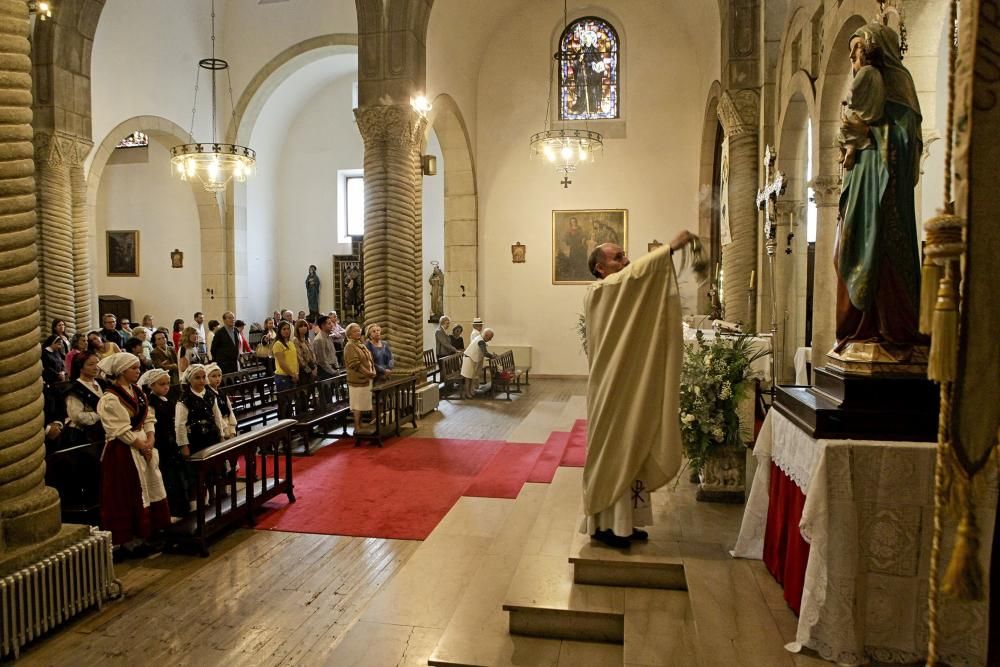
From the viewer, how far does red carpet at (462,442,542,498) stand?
6.73 meters

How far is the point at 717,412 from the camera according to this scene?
495cm

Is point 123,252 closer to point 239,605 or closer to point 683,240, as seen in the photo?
point 239,605

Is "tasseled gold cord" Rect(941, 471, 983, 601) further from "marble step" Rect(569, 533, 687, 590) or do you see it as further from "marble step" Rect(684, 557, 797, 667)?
"marble step" Rect(569, 533, 687, 590)

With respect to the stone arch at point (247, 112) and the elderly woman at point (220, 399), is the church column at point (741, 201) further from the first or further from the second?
the stone arch at point (247, 112)

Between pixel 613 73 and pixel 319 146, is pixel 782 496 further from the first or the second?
pixel 319 146

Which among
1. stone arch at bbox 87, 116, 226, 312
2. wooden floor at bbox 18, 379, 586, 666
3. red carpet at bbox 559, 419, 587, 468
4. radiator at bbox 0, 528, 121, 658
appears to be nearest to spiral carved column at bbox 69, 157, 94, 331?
stone arch at bbox 87, 116, 226, 312

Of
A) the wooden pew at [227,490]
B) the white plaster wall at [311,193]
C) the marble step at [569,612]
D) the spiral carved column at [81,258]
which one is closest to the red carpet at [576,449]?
the marble step at [569,612]

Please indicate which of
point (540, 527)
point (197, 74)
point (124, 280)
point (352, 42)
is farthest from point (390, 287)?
point (124, 280)

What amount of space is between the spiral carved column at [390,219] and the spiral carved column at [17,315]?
575 centimetres

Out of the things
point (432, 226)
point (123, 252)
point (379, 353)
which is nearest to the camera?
point (379, 353)

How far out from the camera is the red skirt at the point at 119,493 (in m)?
5.01

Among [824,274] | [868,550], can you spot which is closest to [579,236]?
[824,274]

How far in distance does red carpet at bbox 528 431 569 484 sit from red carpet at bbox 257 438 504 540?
0.65 metres

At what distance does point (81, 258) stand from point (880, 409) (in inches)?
517
